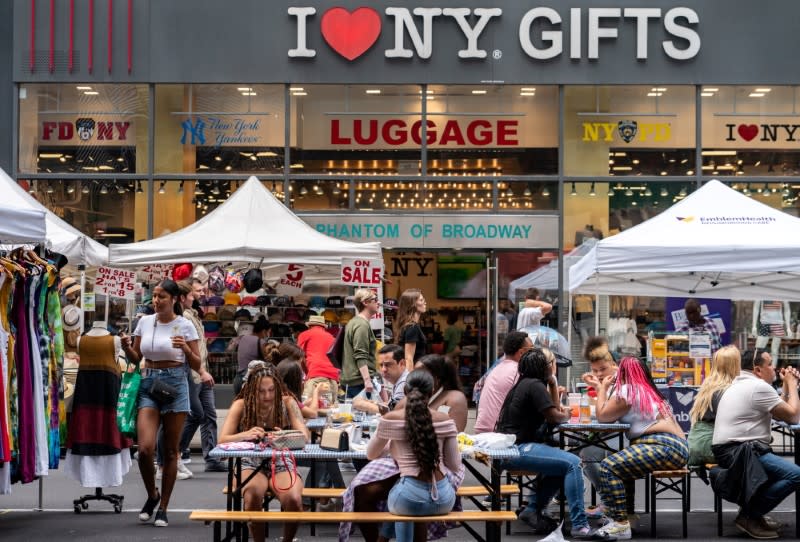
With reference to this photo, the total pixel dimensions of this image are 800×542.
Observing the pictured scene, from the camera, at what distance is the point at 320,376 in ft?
44.2

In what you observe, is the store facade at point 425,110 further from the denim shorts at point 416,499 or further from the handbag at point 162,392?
the denim shorts at point 416,499

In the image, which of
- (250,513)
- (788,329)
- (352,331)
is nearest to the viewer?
(250,513)

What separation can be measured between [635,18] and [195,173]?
7203 mm

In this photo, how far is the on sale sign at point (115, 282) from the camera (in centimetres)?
1528

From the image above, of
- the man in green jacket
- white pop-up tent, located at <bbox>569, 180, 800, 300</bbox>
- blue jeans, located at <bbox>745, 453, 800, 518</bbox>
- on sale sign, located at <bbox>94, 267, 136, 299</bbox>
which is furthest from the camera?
on sale sign, located at <bbox>94, 267, 136, 299</bbox>

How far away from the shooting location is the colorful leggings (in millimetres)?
9570

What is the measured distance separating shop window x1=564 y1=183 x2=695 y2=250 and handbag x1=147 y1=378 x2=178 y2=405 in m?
9.80

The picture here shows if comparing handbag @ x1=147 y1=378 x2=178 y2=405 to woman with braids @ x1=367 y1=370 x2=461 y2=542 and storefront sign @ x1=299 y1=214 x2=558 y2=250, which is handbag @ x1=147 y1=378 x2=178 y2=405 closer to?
woman with braids @ x1=367 y1=370 x2=461 y2=542

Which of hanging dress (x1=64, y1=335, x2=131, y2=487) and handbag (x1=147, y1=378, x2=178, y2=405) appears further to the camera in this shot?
hanging dress (x1=64, y1=335, x2=131, y2=487)

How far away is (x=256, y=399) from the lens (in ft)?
28.7

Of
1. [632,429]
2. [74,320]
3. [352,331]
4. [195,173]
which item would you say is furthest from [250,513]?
[195,173]

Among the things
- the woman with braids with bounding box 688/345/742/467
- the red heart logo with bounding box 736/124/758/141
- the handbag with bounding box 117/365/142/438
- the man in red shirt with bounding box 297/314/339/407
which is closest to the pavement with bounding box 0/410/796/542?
the woman with braids with bounding box 688/345/742/467

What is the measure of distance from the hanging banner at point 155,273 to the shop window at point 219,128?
8.25 ft

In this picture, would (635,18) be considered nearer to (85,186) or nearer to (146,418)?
(85,186)
